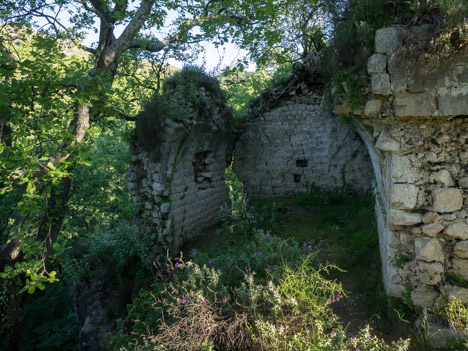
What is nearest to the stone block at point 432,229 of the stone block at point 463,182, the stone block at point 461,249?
the stone block at point 461,249

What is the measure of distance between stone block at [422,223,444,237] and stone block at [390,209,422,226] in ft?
0.33

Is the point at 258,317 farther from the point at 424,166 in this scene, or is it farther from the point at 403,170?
the point at 424,166

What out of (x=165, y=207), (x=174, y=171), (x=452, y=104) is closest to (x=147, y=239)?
(x=165, y=207)

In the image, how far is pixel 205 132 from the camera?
7.62 m

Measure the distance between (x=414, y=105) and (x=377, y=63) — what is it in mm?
575

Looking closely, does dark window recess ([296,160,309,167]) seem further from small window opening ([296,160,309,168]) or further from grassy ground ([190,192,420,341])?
grassy ground ([190,192,420,341])

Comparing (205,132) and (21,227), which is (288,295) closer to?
(21,227)

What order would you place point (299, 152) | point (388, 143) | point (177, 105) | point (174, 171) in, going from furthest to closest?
point (299, 152) < point (174, 171) < point (177, 105) < point (388, 143)

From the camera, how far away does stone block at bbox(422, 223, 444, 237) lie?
3.53 metres

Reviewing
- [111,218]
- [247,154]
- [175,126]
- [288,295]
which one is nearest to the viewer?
[288,295]

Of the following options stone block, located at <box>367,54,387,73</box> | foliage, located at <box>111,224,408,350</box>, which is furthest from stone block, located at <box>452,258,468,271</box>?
stone block, located at <box>367,54,387,73</box>

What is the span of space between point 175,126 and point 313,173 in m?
3.74

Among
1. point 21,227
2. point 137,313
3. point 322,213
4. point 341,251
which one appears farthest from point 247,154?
point 21,227

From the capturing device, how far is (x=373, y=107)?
3809 mm
